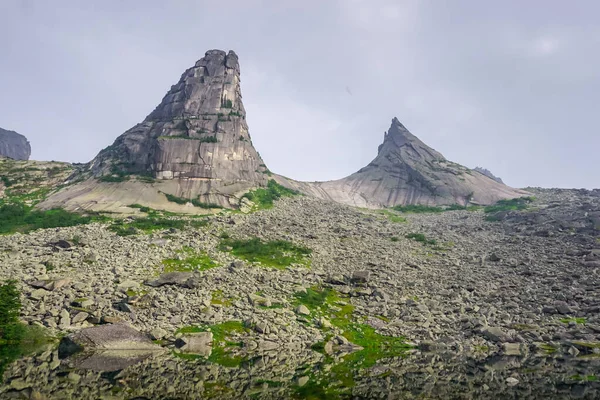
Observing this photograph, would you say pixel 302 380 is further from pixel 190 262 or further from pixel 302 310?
pixel 190 262

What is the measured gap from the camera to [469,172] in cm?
11038

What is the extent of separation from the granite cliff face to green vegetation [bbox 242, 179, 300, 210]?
145222 millimetres

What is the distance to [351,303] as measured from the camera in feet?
110

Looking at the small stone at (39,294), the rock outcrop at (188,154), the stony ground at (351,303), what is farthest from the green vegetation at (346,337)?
the rock outcrop at (188,154)

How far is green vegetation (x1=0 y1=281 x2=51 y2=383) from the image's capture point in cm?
2088

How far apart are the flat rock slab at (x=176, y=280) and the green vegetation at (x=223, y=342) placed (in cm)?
614

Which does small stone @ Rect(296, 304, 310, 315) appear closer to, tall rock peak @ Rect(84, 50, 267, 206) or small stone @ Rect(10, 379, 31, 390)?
small stone @ Rect(10, 379, 31, 390)

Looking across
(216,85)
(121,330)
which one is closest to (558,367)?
(121,330)

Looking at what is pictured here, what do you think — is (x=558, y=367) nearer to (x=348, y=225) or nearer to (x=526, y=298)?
(x=526, y=298)

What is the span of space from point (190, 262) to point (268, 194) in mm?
36456

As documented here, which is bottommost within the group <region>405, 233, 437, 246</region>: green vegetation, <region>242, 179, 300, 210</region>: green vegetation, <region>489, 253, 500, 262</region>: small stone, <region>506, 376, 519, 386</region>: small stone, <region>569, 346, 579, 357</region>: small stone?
<region>569, 346, 579, 357</region>: small stone

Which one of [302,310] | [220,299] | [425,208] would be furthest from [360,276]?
[425,208]

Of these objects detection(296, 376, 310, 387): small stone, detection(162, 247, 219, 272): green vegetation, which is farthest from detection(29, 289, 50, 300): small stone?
detection(296, 376, 310, 387): small stone

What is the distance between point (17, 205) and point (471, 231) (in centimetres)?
6934
